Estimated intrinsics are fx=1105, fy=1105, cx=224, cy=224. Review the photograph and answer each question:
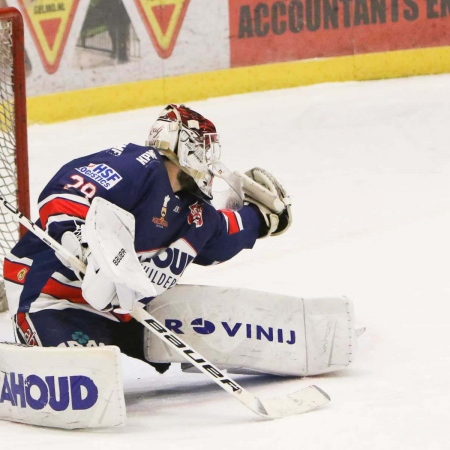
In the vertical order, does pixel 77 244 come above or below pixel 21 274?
above

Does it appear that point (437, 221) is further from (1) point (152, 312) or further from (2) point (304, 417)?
(2) point (304, 417)

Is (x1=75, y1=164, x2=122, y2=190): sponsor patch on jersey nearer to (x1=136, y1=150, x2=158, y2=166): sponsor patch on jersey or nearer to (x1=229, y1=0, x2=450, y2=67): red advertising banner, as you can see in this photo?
(x1=136, y1=150, x2=158, y2=166): sponsor patch on jersey

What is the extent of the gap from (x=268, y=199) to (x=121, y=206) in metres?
0.64

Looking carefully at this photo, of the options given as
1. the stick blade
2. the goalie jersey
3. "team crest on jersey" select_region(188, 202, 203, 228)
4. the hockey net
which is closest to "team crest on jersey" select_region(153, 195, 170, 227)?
the goalie jersey

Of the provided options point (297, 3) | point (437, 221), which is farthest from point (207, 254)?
point (297, 3)

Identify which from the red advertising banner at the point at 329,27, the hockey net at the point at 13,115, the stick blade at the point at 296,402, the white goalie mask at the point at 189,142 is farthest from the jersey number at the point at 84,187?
the red advertising banner at the point at 329,27

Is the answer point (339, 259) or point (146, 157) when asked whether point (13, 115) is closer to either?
point (146, 157)

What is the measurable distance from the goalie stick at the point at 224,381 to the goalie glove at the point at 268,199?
57cm

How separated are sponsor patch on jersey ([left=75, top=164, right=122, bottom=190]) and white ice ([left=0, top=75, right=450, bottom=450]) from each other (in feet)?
1.86

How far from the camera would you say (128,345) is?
292cm

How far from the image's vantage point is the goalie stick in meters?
2.53

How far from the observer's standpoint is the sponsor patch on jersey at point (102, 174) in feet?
8.84

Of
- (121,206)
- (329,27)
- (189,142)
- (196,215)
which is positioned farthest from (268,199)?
(329,27)

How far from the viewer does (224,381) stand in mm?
2648
